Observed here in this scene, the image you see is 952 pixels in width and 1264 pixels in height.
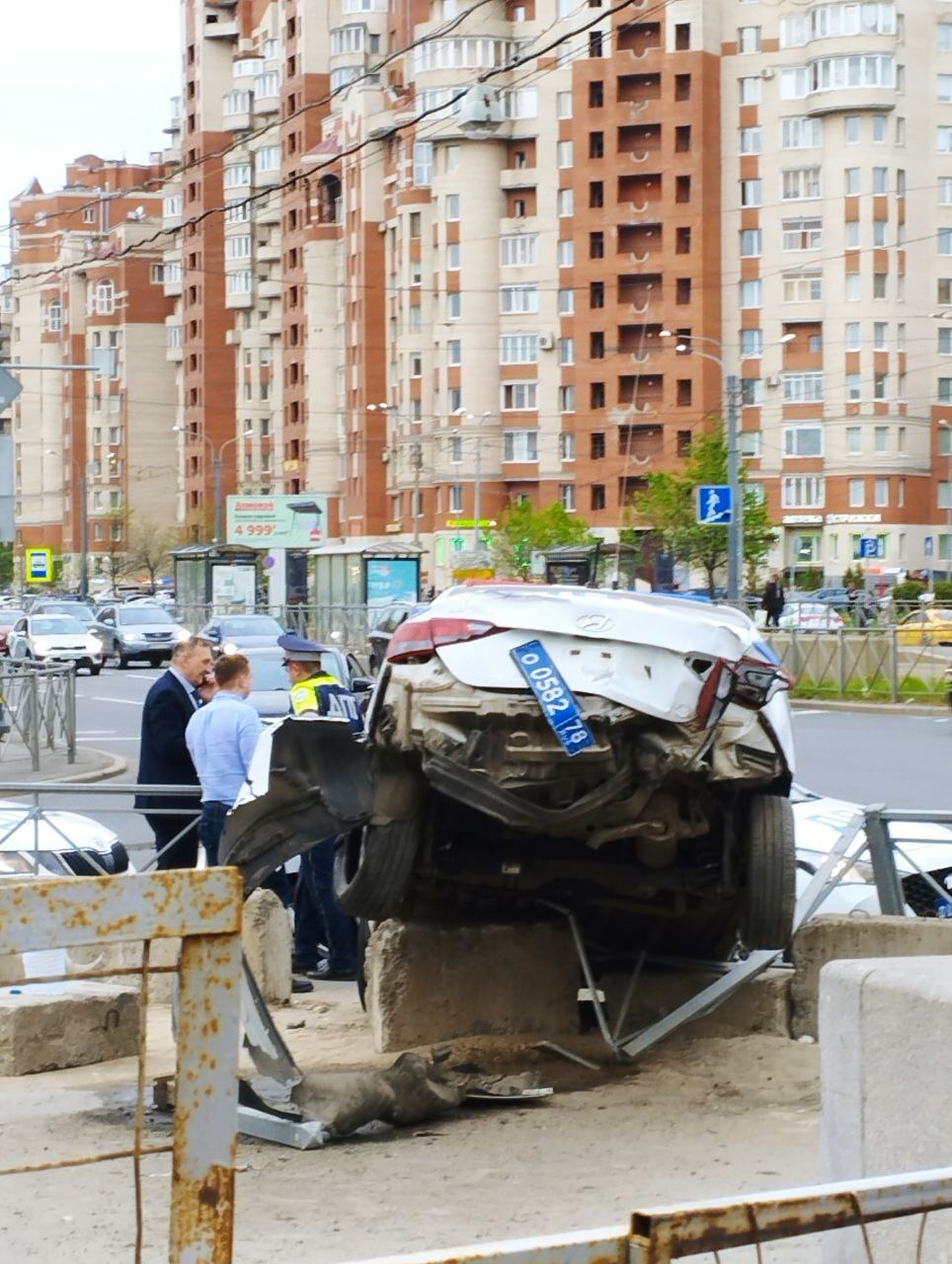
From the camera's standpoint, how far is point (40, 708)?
85.4 ft

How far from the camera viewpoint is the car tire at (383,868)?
28.8 ft

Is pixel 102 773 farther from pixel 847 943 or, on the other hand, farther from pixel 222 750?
pixel 847 943

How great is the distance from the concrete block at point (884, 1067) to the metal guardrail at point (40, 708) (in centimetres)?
2106

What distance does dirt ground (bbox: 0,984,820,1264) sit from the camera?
6.54 metres

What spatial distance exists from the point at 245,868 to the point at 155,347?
141319 mm

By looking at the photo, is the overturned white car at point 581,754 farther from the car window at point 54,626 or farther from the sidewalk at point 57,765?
the car window at point 54,626

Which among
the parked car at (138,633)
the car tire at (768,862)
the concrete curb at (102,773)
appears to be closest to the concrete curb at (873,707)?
the concrete curb at (102,773)

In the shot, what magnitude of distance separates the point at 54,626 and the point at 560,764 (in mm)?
45543

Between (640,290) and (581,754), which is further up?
(640,290)

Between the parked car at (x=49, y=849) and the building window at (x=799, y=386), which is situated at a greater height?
the building window at (x=799, y=386)

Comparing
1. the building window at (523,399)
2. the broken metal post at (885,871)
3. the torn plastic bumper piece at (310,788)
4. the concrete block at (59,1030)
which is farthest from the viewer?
the building window at (523,399)

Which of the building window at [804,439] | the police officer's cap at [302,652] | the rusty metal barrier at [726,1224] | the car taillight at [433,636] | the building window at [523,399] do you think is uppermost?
the building window at [523,399]

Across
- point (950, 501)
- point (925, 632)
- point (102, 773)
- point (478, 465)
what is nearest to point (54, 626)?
point (925, 632)

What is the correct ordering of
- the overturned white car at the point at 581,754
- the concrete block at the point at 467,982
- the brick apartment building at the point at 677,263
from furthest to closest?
the brick apartment building at the point at 677,263 < the concrete block at the point at 467,982 < the overturned white car at the point at 581,754
